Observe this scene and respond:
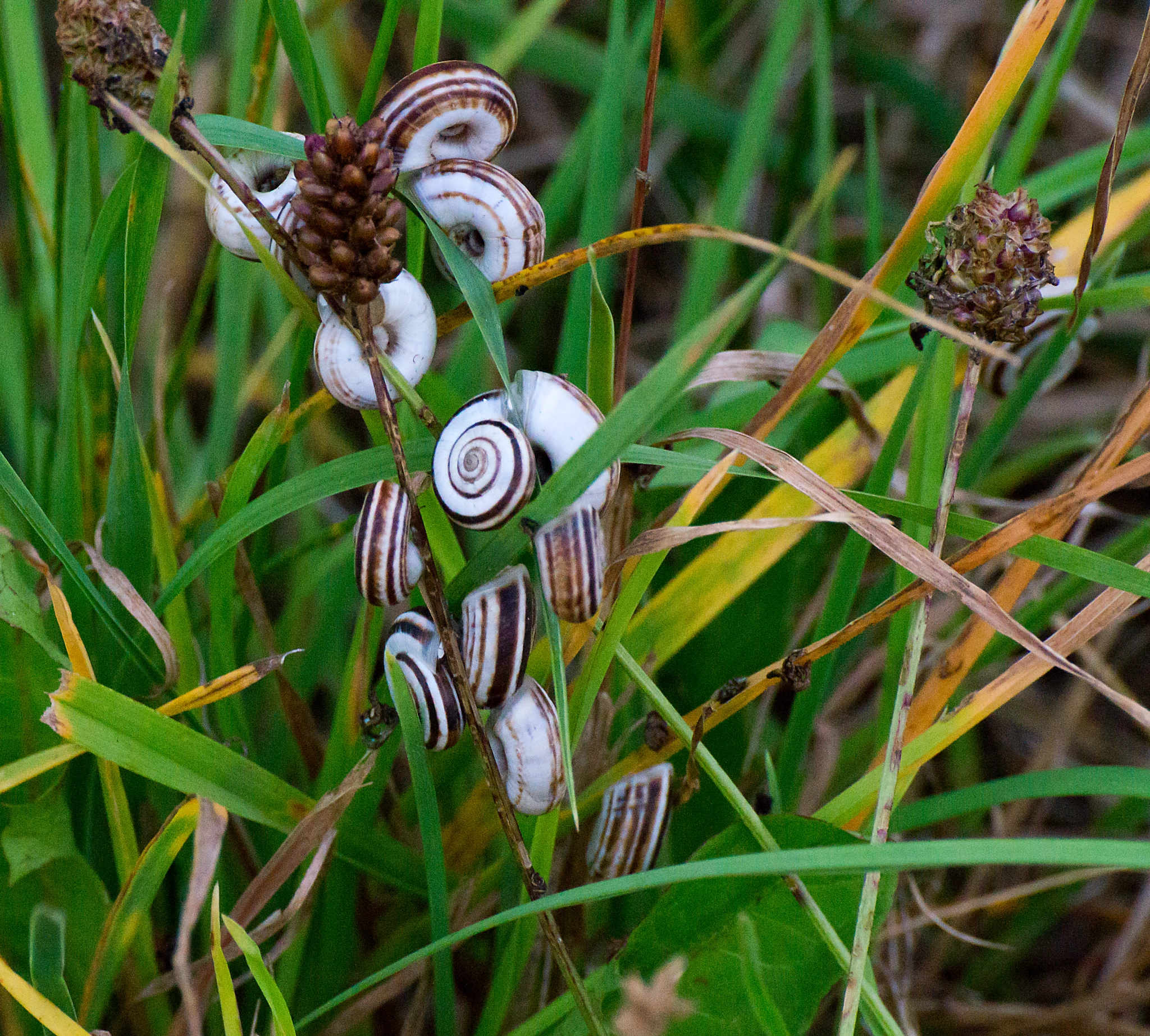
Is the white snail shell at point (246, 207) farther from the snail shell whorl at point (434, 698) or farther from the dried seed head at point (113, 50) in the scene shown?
the snail shell whorl at point (434, 698)

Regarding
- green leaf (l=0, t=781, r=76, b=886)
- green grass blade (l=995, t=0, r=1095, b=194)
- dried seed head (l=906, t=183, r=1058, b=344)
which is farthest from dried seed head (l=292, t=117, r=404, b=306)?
green grass blade (l=995, t=0, r=1095, b=194)

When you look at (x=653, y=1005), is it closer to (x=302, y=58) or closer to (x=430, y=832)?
(x=430, y=832)

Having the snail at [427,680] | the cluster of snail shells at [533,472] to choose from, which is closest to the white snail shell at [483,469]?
the cluster of snail shells at [533,472]

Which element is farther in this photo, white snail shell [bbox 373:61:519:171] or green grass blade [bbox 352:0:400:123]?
green grass blade [bbox 352:0:400:123]

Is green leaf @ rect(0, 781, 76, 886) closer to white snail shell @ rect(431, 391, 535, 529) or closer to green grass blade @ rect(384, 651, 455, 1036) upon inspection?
green grass blade @ rect(384, 651, 455, 1036)

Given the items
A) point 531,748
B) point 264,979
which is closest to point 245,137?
point 531,748
